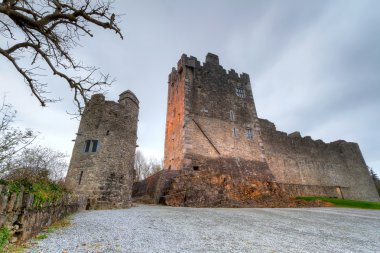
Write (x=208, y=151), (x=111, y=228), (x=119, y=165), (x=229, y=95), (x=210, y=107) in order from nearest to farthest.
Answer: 1. (x=111, y=228)
2. (x=119, y=165)
3. (x=208, y=151)
4. (x=210, y=107)
5. (x=229, y=95)

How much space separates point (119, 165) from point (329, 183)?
26.3 metres

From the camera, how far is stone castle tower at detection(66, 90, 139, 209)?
10.3m

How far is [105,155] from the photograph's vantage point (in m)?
11.0

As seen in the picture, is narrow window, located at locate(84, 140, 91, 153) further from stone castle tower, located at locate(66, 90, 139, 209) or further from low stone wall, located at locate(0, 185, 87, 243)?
low stone wall, located at locate(0, 185, 87, 243)

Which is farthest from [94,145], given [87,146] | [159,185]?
[159,185]

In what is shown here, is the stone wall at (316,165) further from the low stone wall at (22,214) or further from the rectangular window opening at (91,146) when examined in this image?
the low stone wall at (22,214)

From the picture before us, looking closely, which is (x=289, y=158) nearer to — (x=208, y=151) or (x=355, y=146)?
(x=208, y=151)

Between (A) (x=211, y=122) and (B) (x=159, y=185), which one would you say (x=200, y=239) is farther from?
(A) (x=211, y=122)

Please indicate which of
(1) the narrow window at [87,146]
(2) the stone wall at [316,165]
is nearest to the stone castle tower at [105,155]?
(1) the narrow window at [87,146]

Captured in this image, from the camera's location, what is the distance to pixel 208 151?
17.1 m

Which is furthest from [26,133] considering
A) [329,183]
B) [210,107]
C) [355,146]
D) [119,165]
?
[355,146]

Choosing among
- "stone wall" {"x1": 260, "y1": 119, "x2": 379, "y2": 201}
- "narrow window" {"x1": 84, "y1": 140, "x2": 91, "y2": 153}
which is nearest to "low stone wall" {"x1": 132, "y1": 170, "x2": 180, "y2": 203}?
"narrow window" {"x1": 84, "y1": 140, "x2": 91, "y2": 153}

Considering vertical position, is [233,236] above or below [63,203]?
below

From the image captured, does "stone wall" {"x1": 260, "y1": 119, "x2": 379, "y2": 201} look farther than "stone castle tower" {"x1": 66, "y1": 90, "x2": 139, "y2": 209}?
Yes
